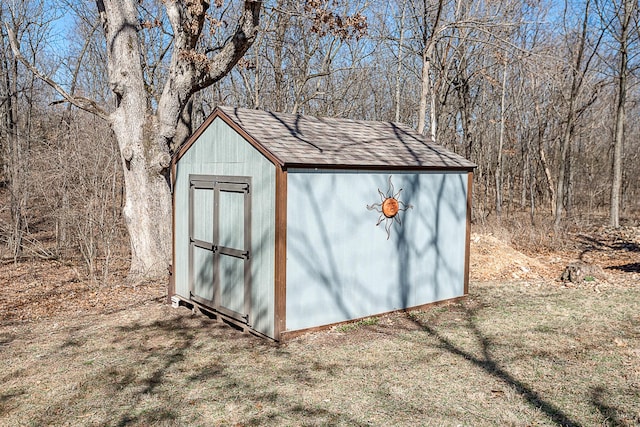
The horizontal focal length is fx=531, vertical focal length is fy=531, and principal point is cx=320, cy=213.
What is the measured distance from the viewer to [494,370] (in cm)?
534

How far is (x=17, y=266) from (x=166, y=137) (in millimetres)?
4895

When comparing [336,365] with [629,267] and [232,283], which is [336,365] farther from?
[629,267]

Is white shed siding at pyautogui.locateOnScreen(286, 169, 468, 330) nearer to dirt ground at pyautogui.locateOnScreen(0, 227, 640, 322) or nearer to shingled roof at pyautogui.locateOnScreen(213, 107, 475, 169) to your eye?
shingled roof at pyautogui.locateOnScreen(213, 107, 475, 169)

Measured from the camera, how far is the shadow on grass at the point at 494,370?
4.32 m

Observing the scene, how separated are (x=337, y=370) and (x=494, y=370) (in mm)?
1577

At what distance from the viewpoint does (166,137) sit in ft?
30.8

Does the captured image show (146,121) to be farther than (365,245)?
Yes

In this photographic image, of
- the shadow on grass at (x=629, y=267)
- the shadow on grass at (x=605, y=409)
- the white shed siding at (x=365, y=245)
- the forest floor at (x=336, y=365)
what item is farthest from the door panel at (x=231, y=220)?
the shadow on grass at (x=629, y=267)

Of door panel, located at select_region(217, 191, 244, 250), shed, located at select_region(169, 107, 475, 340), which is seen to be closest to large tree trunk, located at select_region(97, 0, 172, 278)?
shed, located at select_region(169, 107, 475, 340)

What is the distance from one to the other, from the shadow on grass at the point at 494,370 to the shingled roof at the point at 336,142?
7.32ft

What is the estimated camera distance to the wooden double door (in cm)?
646

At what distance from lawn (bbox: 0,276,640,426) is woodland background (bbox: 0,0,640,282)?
3.04 meters

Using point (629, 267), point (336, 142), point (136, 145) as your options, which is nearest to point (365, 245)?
point (336, 142)

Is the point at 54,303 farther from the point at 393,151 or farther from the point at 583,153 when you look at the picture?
the point at 583,153
